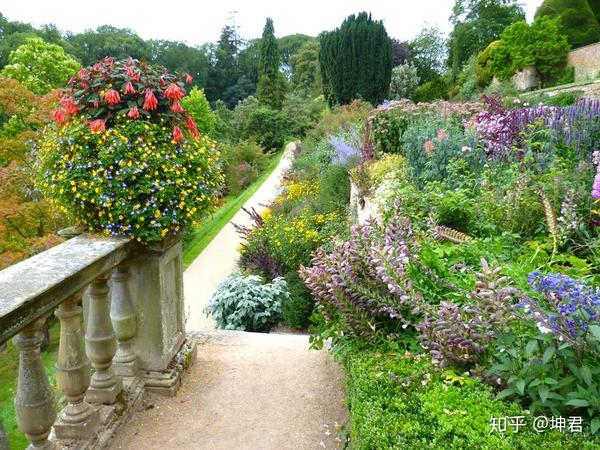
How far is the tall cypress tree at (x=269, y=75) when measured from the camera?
1405 inches

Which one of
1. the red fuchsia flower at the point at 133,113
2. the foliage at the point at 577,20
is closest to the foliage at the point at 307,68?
the foliage at the point at 577,20

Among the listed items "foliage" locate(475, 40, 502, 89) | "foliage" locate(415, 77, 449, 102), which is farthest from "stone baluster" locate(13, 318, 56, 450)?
"foliage" locate(415, 77, 449, 102)

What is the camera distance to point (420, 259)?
2424mm

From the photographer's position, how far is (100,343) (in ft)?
8.01

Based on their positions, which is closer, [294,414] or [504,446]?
[504,446]

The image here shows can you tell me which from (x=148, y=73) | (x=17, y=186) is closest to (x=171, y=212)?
(x=148, y=73)

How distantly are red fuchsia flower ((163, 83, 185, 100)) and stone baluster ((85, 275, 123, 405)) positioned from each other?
42.7 inches

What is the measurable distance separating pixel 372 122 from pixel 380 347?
23.9ft

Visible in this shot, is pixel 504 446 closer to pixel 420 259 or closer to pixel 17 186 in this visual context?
pixel 420 259

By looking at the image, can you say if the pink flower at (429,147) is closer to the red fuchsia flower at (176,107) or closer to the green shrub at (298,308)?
the green shrub at (298,308)

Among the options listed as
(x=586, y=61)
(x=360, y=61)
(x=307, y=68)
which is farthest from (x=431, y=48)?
(x=586, y=61)

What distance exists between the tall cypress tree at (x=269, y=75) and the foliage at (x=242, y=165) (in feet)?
40.3

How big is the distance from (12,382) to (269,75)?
32670 millimetres

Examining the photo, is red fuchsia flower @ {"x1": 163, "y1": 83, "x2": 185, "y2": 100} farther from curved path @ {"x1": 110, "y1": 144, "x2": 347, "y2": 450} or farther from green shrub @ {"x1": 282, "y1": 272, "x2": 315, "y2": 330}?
green shrub @ {"x1": 282, "y1": 272, "x2": 315, "y2": 330}
